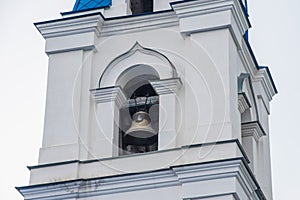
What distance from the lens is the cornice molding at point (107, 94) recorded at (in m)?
20.1

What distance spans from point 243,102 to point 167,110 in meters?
1.36

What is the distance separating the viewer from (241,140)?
67.3 feet

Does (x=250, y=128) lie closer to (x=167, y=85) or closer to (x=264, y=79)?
(x=264, y=79)

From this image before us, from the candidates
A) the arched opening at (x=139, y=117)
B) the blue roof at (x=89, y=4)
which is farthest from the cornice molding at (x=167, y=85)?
the blue roof at (x=89, y=4)

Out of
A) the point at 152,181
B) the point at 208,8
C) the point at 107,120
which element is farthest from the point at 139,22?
the point at 152,181

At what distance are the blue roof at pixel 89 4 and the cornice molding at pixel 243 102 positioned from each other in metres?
2.53

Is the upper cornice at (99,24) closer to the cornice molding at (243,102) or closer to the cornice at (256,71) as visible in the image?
the cornice at (256,71)

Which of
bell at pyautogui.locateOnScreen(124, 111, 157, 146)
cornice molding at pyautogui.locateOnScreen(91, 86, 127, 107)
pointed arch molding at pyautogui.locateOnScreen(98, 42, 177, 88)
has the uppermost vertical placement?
pointed arch molding at pyautogui.locateOnScreen(98, 42, 177, 88)

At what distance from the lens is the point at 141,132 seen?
19938mm

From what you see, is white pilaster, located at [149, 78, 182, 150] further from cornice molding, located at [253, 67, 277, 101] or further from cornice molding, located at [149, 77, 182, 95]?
cornice molding, located at [253, 67, 277, 101]

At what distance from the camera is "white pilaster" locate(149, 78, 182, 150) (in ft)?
64.0

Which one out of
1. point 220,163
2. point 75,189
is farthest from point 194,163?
point 75,189

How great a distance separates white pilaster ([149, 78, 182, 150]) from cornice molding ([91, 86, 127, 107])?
0.52 meters

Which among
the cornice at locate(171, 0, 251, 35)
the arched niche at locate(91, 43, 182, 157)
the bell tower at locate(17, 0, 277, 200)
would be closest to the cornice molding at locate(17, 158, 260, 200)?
the bell tower at locate(17, 0, 277, 200)
